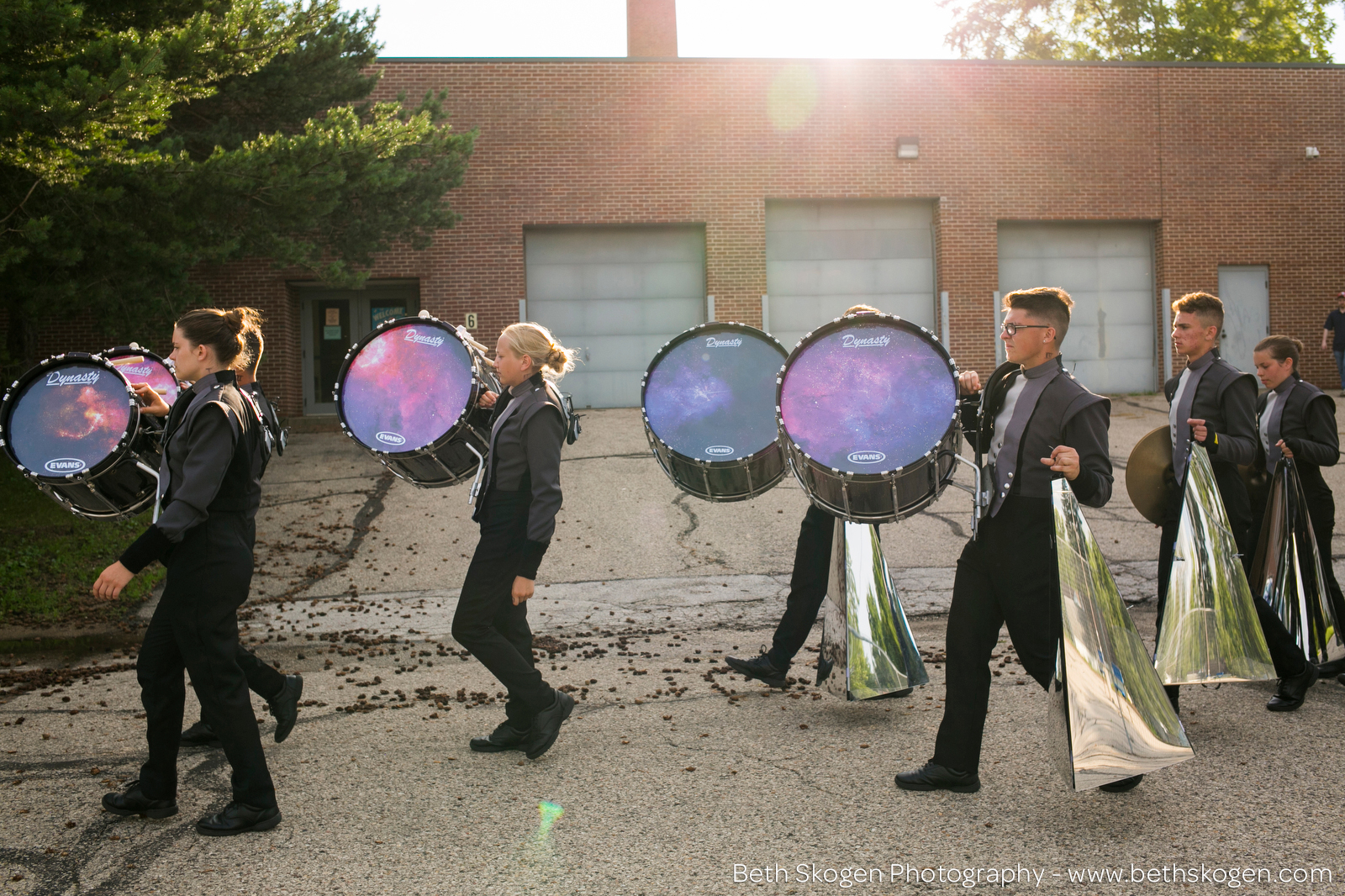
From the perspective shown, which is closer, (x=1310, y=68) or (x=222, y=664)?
(x=222, y=664)

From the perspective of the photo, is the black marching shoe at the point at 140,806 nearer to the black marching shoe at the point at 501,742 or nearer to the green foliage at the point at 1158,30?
the black marching shoe at the point at 501,742

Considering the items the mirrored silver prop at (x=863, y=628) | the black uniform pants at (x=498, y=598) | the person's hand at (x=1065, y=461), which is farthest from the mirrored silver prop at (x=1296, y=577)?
the black uniform pants at (x=498, y=598)

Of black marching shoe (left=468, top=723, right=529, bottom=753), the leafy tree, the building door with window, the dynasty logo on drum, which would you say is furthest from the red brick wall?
black marching shoe (left=468, top=723, right=529, bottom=753)

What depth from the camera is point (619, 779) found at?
4.30m

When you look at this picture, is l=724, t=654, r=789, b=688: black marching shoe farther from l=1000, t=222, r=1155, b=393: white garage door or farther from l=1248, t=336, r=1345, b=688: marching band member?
l=1000, t=222, r=1155, b=393: white garage door

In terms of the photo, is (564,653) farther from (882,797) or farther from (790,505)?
(790,505)

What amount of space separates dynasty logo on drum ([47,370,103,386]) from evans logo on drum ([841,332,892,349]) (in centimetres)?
356

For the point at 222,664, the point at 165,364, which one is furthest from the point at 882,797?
the point at 165,364

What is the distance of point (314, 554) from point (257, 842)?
262 inches

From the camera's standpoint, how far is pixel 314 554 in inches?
Result: 395

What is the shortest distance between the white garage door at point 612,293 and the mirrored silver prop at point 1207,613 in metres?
14.3

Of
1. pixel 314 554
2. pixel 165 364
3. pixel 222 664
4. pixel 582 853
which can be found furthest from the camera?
pixel 314 554

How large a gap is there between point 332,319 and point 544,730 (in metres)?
15.9

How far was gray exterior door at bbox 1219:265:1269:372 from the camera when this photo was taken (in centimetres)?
1989
